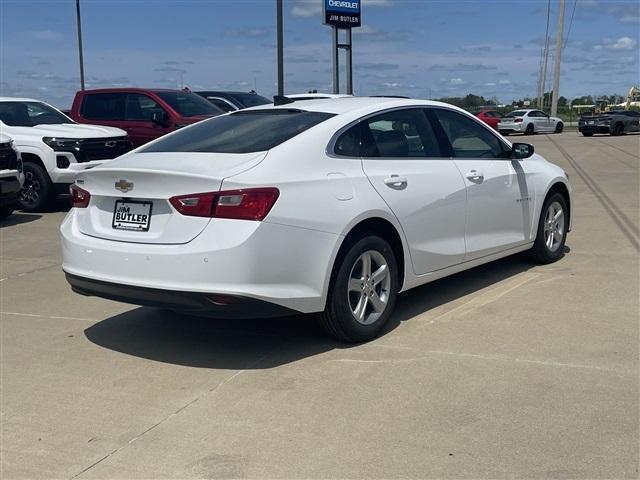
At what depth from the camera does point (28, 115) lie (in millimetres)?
12164

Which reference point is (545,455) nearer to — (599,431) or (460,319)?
(599,431)

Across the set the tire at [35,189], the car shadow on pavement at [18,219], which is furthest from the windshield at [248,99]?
the car shadow on pavement at [18,219]

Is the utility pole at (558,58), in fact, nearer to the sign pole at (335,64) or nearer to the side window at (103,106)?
the sign pole at (335,64)

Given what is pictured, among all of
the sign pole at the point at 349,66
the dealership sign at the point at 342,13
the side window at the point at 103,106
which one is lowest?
the side window at the point at 103,106

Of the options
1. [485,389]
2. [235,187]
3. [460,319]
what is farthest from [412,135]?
[485,389]

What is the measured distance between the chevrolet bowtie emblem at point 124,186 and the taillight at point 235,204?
50cm

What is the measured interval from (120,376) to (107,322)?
1.25m

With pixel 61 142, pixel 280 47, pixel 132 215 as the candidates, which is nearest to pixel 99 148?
pixel 61 142

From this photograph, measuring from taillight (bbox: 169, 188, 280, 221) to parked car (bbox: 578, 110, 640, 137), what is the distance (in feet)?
112

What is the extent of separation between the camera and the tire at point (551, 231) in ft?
22.6

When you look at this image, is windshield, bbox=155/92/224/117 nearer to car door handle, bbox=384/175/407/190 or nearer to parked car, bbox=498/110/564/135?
car door handle, bbox=384/175/407/190

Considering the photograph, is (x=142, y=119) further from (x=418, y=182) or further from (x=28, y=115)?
(x=418, y=182)

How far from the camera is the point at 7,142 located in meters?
10.1

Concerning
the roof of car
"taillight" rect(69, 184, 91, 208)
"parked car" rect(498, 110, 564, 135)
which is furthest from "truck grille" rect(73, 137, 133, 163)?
"parked car" rect(498, 110, 564, 135)
